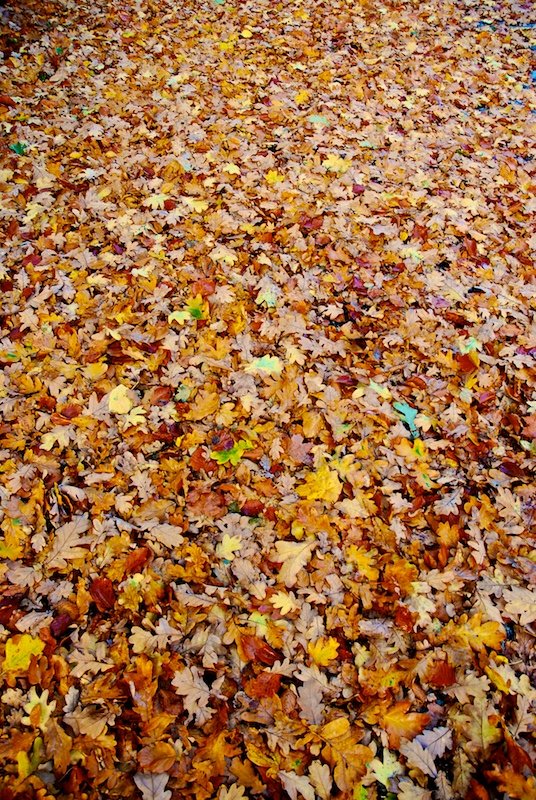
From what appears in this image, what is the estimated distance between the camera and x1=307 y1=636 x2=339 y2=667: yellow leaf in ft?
7.14

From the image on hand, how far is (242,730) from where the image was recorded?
1996mm

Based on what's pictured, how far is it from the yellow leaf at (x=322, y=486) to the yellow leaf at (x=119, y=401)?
3.62ft

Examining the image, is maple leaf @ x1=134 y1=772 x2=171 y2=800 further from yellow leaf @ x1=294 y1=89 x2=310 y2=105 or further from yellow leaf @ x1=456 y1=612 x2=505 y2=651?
yellow leaf @ x1=294 y1=89 x2=310 y2=105

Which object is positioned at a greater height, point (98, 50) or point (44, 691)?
point (98, 50)

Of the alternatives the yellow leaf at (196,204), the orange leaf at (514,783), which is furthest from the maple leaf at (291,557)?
the yellow leaf at (196,204)

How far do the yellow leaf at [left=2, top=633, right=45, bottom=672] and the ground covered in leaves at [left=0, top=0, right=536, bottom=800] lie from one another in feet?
0.05

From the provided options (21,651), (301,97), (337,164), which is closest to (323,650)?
(21,651)

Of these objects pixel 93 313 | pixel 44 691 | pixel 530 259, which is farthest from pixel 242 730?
pixel 530 259

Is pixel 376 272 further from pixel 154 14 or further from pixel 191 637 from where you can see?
pixel 154 14

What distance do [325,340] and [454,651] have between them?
1919 mm

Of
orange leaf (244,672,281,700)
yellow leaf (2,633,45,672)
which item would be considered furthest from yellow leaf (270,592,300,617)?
yellow leaf (2,633,45,672)

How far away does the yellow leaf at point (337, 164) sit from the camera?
4.50 metres

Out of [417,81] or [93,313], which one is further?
[417,81]

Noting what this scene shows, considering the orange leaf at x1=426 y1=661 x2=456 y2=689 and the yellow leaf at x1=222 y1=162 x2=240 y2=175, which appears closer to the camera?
the orange leaf at x1=426 y1=661 x2=456 y2=689
